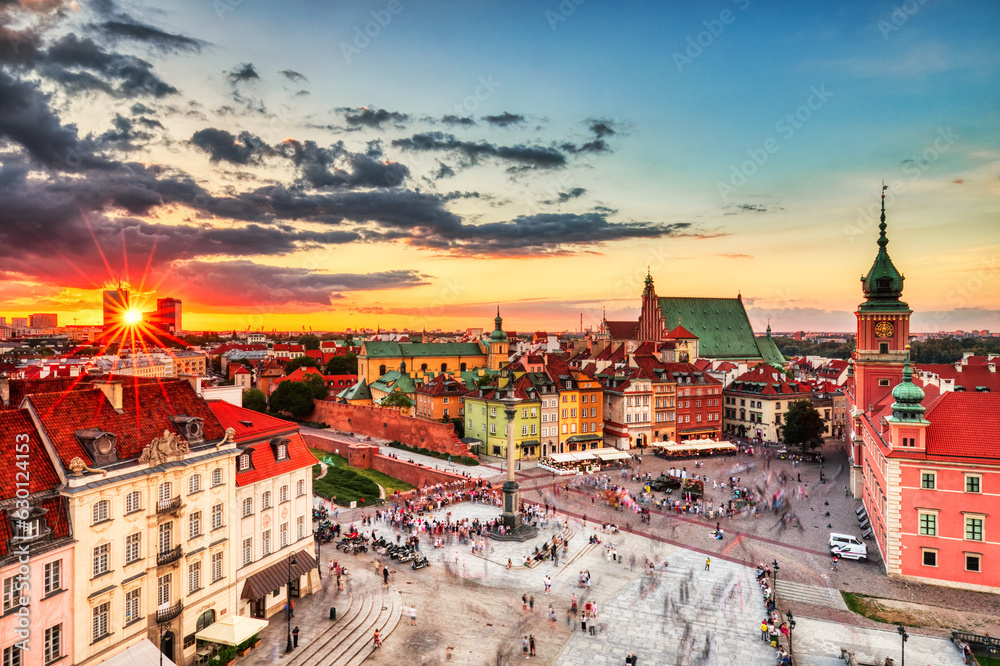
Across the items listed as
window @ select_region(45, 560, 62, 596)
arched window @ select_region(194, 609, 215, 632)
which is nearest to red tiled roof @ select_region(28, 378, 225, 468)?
window @ select_region(45, 560, 62, 596)

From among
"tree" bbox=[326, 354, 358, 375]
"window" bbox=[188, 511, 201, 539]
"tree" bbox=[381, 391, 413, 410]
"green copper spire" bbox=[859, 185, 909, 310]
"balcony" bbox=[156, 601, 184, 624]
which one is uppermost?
"green copper spire" bbox=[859, 185, 909, 310]

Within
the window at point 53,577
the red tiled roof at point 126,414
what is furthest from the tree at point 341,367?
the window at point 53,577

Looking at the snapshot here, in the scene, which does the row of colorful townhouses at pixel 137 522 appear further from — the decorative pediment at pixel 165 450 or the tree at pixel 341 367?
the tree at pixel 341 367

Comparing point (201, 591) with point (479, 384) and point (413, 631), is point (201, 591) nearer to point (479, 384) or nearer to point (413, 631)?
point (413, 631)

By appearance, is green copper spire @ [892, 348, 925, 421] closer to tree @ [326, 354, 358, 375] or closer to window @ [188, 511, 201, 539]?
window @ [188, 511, 201, 539]

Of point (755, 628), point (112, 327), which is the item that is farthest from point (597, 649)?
point (112, 327)

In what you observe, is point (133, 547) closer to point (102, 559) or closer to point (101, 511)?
point (102, 559)

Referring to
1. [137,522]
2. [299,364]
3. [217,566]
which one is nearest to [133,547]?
[137,522]
